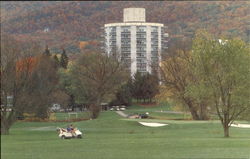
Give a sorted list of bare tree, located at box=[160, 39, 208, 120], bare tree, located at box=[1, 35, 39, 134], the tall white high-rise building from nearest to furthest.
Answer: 1. bare tree, located at box=[1, 35, 39, 134]
2. bare tree, located at box=[160, 39, 208, 120]
3. the tall white high-rise building

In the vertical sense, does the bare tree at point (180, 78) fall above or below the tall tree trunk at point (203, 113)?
above

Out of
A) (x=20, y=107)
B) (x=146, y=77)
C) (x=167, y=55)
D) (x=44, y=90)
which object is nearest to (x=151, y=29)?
(x=146, y=77)

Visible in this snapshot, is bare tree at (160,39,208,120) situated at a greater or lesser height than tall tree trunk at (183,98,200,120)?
greater

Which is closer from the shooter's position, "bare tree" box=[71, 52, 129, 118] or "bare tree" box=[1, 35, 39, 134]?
"bare tree" box=[1, 35, 39, 134]

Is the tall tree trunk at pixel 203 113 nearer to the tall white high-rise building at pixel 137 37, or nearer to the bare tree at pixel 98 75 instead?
the bare tree at pixel 98 75

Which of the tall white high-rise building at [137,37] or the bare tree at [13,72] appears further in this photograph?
the tall white high-rise building at [137,37]

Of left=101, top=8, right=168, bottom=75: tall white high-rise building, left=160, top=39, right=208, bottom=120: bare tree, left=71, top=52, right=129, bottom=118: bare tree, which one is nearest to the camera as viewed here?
left=160, top=39, right=208, bottom=120: bare tree

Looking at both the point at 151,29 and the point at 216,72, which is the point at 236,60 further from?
the point at 151,29

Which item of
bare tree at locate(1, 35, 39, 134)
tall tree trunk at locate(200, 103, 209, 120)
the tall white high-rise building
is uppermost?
the tall white high-rise building

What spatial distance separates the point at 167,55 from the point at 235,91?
37318mm

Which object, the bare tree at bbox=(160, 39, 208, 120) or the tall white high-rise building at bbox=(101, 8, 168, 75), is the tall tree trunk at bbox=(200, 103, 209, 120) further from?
the tall white high-rise building at bbox=(101, 8, 168, 75)

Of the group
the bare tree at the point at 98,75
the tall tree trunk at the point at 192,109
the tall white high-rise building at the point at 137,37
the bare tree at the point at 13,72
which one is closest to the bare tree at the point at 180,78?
the tall tree trunk at the point at 192,109

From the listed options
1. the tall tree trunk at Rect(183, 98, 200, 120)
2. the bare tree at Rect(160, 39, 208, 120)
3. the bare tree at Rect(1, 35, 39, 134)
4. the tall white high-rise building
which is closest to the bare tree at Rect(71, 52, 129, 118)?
the bare tree at Rect(160, 39, 208, 120)

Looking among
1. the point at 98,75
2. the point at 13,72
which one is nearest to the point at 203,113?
the point at 98,75
